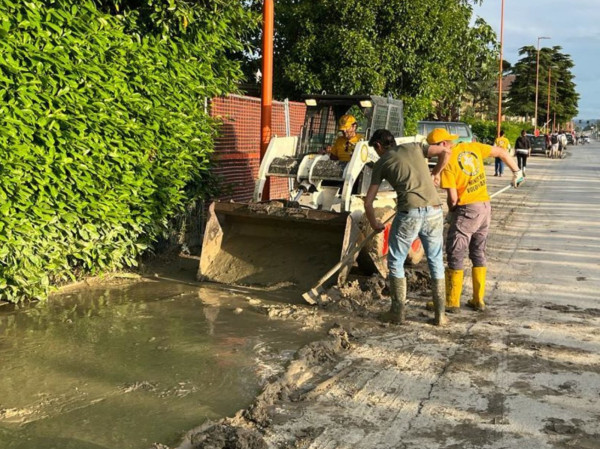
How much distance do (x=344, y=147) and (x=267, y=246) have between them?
1848 mm

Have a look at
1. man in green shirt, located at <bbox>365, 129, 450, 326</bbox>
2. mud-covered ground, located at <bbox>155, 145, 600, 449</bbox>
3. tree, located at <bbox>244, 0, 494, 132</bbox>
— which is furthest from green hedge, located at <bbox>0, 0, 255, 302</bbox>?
tree, located at <bbox>244, 0, 494, 132</bbox>

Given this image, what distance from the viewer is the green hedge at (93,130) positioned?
5.52m

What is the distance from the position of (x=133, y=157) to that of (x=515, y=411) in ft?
15.7

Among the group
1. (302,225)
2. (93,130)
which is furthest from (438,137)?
(93,130)

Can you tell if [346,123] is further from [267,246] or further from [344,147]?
[267,246]

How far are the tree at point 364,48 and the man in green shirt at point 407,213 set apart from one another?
30.4ft

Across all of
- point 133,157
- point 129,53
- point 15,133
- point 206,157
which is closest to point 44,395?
point 15,133

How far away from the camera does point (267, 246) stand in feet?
26.6

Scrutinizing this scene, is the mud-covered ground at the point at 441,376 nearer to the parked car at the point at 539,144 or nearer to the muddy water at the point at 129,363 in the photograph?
the muddy water at the point at 129,363

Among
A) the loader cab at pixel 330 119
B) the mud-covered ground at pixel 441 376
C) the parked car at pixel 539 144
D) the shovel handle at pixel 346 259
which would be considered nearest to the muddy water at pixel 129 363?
the mud-covered ground at pixel 441 376

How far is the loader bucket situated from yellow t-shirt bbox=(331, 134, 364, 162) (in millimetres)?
1311

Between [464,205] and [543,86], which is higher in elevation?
[543,86]

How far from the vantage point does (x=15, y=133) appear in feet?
17.7

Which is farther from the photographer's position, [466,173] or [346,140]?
[346,140]
